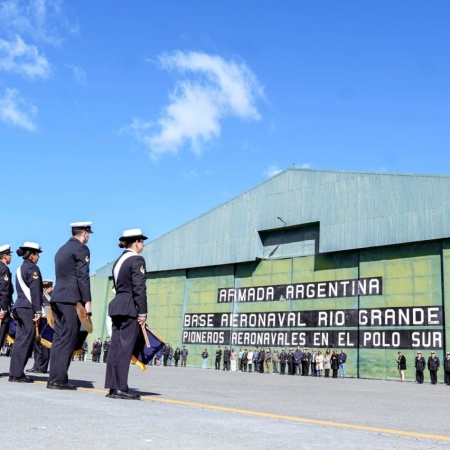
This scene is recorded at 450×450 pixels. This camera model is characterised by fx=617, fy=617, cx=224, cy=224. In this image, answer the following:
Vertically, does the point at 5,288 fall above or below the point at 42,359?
above

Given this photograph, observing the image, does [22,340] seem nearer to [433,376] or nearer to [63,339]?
[63,339]

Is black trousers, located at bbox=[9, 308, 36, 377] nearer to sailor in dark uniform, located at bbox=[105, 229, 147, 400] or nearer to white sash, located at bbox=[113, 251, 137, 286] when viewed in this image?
sailor in dark uniform, located at bbox=[105, 229, 147, 400]

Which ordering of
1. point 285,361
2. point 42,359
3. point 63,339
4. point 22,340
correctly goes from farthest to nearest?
point 285,361 < point 42,359 < point 22,340 < point 63,339

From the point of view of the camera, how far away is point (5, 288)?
9070mm

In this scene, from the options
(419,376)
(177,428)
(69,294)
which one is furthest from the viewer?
(419,376)

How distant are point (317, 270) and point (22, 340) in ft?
87.0

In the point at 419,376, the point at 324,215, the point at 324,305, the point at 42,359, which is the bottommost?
the point at 42,359

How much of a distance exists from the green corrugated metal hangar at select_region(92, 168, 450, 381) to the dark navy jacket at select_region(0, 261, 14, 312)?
23065 mm

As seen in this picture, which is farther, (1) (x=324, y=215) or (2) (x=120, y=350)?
(1) (x=324, y=215)

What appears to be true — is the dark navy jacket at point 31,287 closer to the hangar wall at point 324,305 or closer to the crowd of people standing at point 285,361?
the hangar wall at point 324,305

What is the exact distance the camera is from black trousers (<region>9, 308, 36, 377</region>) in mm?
7871

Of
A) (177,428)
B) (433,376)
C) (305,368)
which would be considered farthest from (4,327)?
(305,368)

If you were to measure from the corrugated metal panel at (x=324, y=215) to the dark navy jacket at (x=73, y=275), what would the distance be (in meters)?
24.0

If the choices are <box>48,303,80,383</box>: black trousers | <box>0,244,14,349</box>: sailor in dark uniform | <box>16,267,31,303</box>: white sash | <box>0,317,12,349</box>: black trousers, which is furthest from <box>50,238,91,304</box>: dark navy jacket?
<box>0,317,12,349</box>: black trousers
